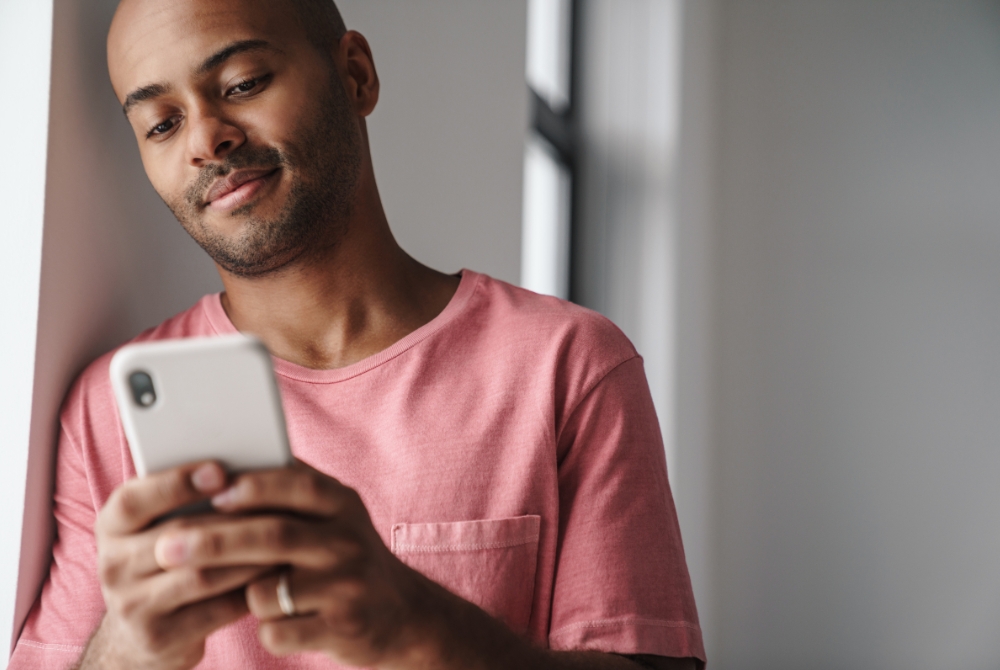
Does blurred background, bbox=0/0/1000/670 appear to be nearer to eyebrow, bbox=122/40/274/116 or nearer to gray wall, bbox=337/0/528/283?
gray wall, bbox=337/0/528/283

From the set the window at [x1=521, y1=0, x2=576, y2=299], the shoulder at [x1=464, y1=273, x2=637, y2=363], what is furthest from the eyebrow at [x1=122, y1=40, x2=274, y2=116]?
the window at [x1=521, y1=0, x2=576, y2=299]

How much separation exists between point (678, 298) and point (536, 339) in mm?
1725

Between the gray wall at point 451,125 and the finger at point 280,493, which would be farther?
the gray wall at point 451,125

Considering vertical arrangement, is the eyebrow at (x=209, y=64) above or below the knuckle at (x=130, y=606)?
Answer: above

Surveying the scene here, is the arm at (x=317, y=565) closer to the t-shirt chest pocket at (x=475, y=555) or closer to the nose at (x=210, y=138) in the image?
the t-shirt chest pocket at (x=475, y=555)

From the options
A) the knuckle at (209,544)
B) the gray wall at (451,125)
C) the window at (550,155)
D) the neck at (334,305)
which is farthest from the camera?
the window at (550,155)

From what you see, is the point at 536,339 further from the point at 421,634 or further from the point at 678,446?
the point at 678,446

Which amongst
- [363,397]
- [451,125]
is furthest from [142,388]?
[451,125]

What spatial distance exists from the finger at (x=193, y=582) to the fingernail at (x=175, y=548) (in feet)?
0.06

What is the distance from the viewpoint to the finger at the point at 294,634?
0.48 meters

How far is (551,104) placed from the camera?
8.79ft

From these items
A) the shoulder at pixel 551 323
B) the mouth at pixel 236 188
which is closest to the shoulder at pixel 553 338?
the shoulder at pixel 551 323

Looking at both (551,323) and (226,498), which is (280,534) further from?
(551,323)

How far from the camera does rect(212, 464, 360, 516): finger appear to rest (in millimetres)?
454
